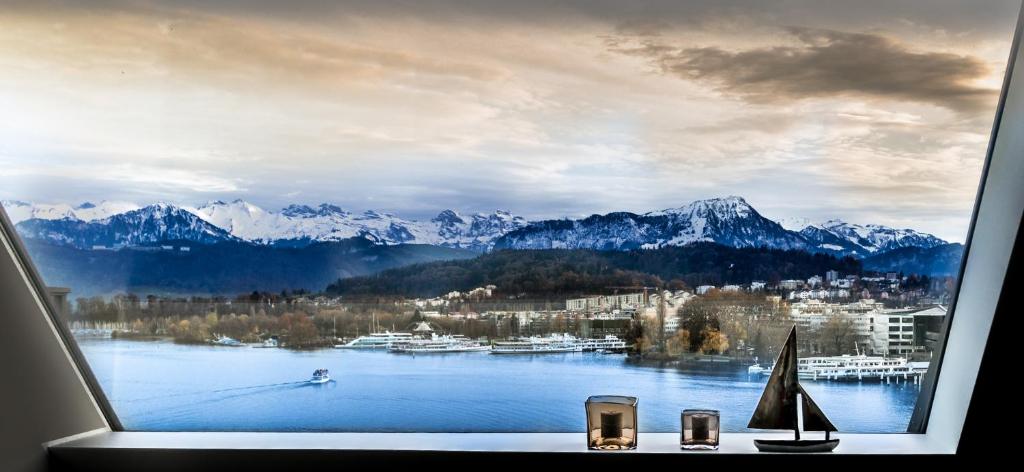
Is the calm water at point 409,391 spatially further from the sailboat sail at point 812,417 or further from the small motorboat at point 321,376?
the sailboat sail at point 812,417

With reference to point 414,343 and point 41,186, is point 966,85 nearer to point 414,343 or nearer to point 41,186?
point 414,343

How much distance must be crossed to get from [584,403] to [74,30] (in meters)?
1.66

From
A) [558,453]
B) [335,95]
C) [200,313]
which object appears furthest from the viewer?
[200,313]

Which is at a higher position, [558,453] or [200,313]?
[200,313]

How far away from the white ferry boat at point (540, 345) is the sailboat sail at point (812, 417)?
595mm

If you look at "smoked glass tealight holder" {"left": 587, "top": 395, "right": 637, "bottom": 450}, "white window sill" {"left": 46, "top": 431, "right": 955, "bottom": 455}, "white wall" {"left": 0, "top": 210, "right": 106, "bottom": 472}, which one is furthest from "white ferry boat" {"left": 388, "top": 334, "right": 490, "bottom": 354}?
"white wall" {"left": 0, "top": 210, "right": 106, "bottom": 472}

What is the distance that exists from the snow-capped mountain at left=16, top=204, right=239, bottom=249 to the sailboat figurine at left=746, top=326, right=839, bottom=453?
1.48 meters

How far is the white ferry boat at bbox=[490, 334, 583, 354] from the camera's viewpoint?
2691mm

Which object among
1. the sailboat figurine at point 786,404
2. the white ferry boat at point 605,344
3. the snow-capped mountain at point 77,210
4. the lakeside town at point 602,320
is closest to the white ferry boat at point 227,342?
the lakeside town at point 602,320

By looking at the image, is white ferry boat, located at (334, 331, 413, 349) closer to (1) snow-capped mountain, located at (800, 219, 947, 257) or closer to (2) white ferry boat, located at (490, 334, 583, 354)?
(2) white ferry boat, located at (490, 334, 583, 354)

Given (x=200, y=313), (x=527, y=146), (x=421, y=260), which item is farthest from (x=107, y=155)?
(x=527, y=146)

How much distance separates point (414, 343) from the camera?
108 inches

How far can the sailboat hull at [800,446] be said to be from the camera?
2.42 meters

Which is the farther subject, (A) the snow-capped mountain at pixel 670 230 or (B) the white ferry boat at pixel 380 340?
(B) the white ferry boat at pixel 380 340
